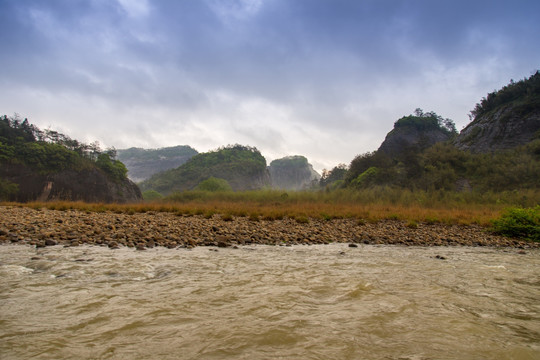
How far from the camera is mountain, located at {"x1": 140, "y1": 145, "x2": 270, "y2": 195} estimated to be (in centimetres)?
8081

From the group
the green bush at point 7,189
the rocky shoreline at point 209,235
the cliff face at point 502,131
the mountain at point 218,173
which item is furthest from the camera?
the mountain at point 218,173

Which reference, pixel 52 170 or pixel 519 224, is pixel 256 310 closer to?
pixel 519 224

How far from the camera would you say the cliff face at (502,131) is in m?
31.9

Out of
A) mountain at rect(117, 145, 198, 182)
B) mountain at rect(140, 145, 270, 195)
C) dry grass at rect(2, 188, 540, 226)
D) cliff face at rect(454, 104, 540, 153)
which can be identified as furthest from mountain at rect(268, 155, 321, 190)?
dry grass at rect(2, 188, 540, 226)

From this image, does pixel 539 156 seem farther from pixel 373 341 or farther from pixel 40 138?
pixel 40 138

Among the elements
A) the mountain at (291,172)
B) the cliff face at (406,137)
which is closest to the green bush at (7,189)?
the cliff face at (406,137)

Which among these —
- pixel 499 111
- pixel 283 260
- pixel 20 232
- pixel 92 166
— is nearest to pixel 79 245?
pixel 20 232

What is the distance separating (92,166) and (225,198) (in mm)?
30130

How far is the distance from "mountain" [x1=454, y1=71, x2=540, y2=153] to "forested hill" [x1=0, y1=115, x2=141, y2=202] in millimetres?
49756

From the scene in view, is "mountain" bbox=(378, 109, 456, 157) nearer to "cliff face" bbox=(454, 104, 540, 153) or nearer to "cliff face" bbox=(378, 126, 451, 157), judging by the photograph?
"cliff face" bbox=(378, 126, 451, 157)

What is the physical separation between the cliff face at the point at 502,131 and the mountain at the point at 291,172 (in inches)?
4989

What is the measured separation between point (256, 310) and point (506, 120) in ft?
146

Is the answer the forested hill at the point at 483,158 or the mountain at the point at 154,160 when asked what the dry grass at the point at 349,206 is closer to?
the forested hill at the point at 483,158

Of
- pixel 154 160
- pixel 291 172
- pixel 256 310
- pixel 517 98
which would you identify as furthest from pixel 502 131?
pixel 154 160
